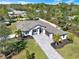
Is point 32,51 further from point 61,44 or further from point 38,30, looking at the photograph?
point 38,30

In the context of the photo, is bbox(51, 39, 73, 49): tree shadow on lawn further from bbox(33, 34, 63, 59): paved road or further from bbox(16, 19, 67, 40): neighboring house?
bbox(16, 19, 67, 40): neighboring house

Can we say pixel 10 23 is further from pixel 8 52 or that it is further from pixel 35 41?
pixel 8 52

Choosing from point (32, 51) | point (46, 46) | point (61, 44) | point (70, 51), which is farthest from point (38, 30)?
point (70, 51)

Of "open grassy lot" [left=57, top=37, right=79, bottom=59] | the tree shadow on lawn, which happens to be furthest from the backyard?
"open grassy lot" [left=57, top=37, right=79, bottom=59]

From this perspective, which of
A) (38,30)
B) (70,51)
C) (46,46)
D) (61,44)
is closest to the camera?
(70,51)

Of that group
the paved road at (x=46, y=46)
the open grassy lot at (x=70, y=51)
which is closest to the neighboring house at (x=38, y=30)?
the paved road at (x=46, y=46)

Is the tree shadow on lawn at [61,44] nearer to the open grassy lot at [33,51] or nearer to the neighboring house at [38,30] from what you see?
the neighboring house at [38,30]
